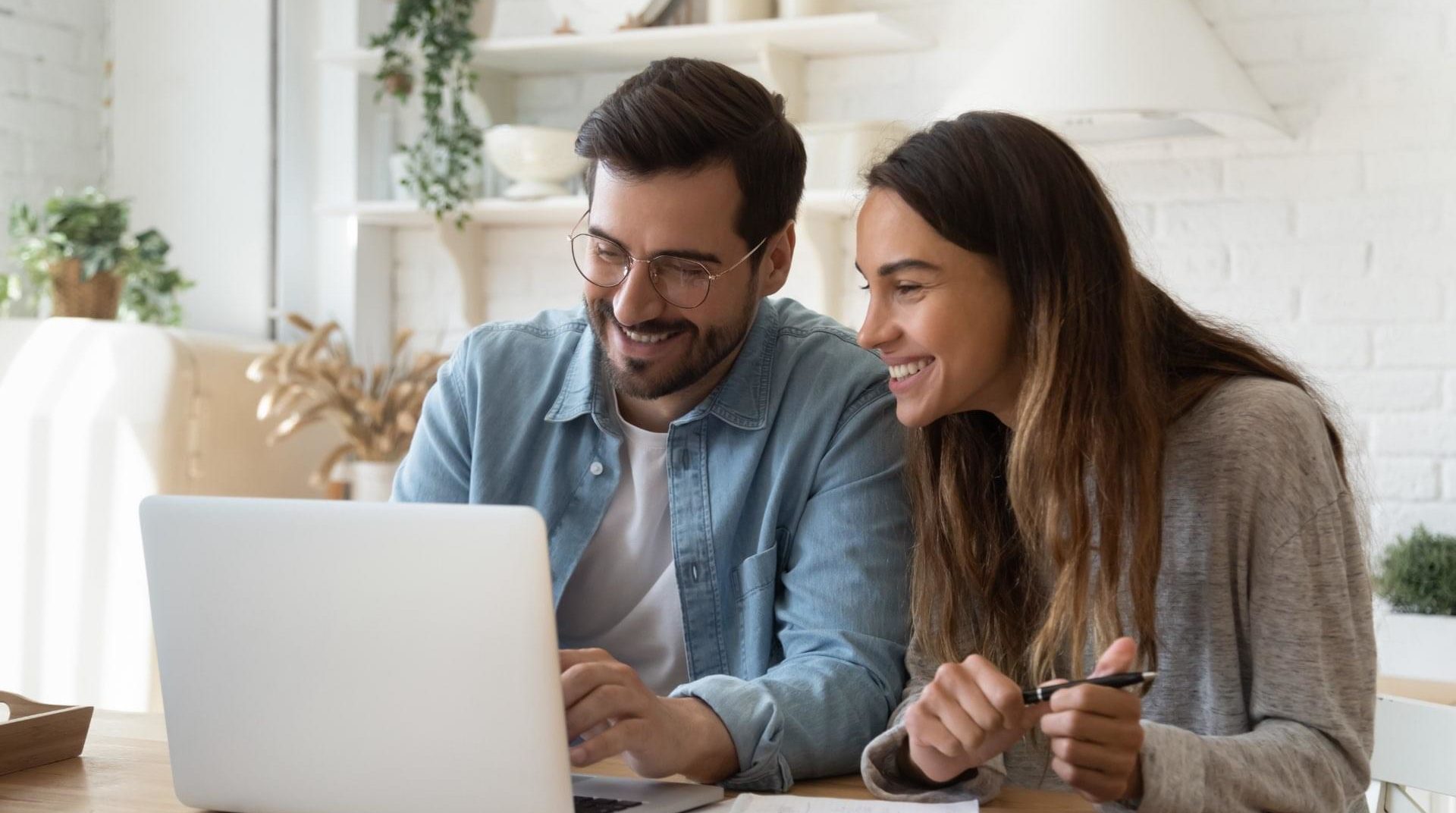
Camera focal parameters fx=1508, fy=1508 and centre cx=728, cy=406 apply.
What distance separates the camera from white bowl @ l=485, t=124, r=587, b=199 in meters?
A: 2.93

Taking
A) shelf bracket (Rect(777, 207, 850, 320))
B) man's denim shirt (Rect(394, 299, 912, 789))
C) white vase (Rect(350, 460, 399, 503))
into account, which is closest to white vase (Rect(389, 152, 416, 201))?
white vase (Rect(350, 460, 399, 503))

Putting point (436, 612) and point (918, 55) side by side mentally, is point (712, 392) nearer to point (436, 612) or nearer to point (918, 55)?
point (436, 612)

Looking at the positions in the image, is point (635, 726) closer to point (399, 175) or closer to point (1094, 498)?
point (1094, 498)

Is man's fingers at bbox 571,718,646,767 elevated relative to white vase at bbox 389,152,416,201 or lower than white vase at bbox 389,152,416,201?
lower

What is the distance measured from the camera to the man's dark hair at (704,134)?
1.50 meters

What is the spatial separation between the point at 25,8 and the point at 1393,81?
267 centimetres

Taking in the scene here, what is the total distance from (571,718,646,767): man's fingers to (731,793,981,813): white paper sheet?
0.09 meters

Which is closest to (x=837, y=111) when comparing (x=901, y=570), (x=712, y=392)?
(x=712, y=392)

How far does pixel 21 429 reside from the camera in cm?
269

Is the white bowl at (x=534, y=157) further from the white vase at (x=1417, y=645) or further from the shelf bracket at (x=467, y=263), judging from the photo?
the white vase at (x=1417, y=645)

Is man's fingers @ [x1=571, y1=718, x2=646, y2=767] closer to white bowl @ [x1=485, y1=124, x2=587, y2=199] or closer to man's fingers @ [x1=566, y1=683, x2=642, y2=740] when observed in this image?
man's fingers @ [x1=566, y1=683, x2=642, y2=740]

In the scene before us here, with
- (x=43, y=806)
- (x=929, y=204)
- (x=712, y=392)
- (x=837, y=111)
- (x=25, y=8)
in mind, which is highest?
(x=25, y=8)

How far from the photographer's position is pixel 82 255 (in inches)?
113

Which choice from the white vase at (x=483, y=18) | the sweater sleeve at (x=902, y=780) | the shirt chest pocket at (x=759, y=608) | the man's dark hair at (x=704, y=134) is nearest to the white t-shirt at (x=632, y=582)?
the shirt chest pocket at (x=759, y=608)
